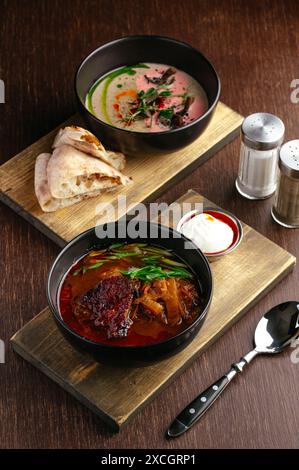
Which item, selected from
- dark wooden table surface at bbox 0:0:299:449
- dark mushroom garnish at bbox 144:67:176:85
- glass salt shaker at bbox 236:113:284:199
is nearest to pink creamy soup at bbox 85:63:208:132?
dark mushroom garnish at bbox 144:67:176:85

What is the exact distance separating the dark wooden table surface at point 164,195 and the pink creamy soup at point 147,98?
145 millimetres

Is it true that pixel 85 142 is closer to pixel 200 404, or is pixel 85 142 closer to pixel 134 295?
pixel 134 295

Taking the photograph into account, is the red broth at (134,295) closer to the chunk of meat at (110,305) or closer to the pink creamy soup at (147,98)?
the chunk of meat at (110,305)

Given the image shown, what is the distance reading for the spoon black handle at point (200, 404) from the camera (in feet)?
7.68

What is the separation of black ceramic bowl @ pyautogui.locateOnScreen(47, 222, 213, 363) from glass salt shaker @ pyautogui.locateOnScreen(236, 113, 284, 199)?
455mm

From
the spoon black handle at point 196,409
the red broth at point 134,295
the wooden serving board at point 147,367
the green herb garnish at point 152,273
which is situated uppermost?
the green herb garnish at point 152,273

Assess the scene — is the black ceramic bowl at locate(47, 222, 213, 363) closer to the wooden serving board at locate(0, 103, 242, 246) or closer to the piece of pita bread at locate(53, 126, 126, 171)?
the wooden serving board at locate(0, 103, 242, 246)

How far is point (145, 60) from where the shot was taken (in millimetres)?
3254

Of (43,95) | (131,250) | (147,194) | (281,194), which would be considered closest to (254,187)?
(281,194)

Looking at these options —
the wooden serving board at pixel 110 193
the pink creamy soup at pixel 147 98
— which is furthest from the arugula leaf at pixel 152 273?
the pink creamy soup at pixel 147 98

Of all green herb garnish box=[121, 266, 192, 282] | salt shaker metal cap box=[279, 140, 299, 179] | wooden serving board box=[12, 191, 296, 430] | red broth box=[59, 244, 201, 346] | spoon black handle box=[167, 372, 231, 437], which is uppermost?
salt shaker metal cap box=[279, 140, 299, 179]

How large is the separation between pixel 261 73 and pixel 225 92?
6.6 inches

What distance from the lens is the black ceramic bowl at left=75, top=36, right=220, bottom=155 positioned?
2879mm

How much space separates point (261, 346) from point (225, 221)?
0.44 metres
